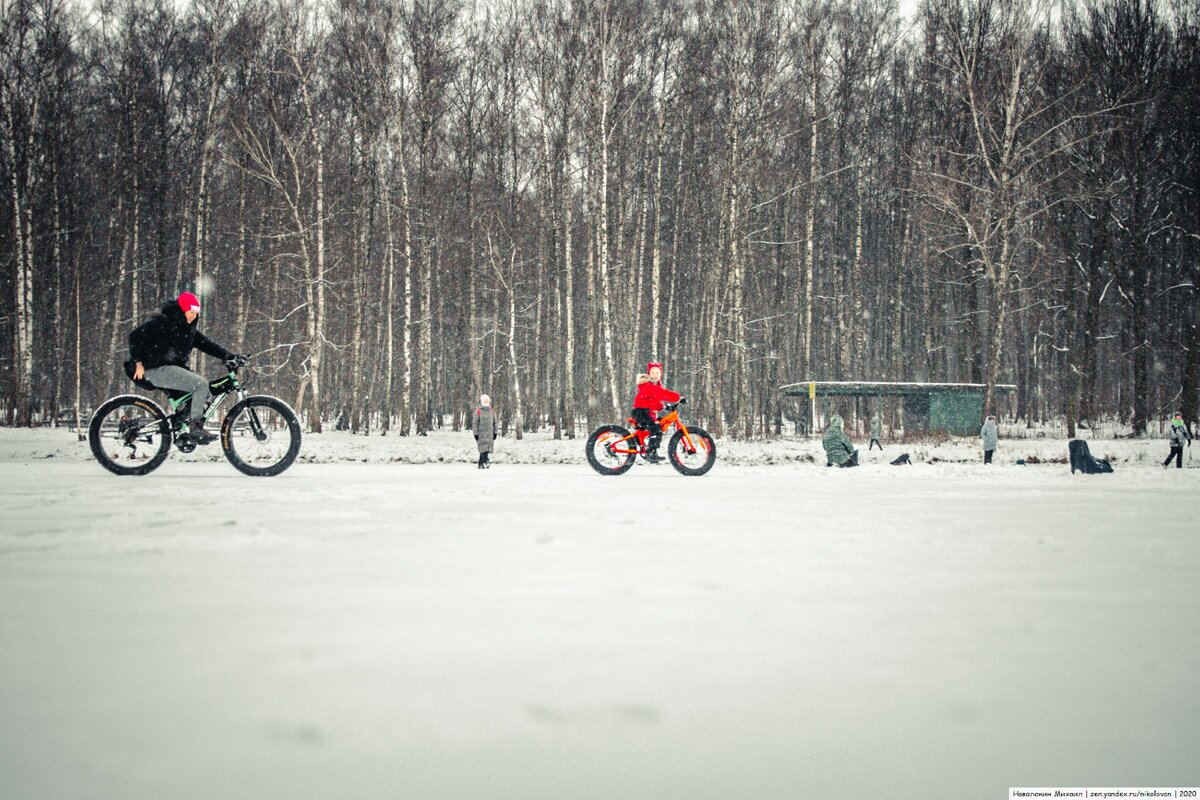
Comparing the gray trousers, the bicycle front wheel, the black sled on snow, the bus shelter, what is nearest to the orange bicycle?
the bicycle front wheel

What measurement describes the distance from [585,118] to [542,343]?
11.7 m

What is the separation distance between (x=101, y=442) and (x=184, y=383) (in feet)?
3.85

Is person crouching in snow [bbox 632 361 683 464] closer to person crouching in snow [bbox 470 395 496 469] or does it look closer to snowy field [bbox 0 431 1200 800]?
person crouching in snow [bbox 470 395 496 469]

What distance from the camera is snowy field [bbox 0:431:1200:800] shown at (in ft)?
4.92

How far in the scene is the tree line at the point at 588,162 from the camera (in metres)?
21.0

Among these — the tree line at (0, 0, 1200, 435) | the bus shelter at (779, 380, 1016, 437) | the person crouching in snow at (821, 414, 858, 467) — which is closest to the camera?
the person crouching in snow at (821, 414, 858, 467)

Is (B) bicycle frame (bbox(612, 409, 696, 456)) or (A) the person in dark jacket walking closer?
(A) the person in dark jacket walking

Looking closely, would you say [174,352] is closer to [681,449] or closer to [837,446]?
[681,449]

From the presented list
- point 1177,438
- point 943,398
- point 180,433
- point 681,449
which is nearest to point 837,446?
point 681,449

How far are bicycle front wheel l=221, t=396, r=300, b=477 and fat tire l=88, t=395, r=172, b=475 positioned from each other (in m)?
0.62

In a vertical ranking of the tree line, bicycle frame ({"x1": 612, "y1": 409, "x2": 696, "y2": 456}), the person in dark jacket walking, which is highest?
the tree line

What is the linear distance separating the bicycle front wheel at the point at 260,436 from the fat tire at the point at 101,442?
2.04ft

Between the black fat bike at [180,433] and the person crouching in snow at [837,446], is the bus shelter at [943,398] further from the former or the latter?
the black fat bike at [180,433]

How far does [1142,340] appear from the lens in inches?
952
